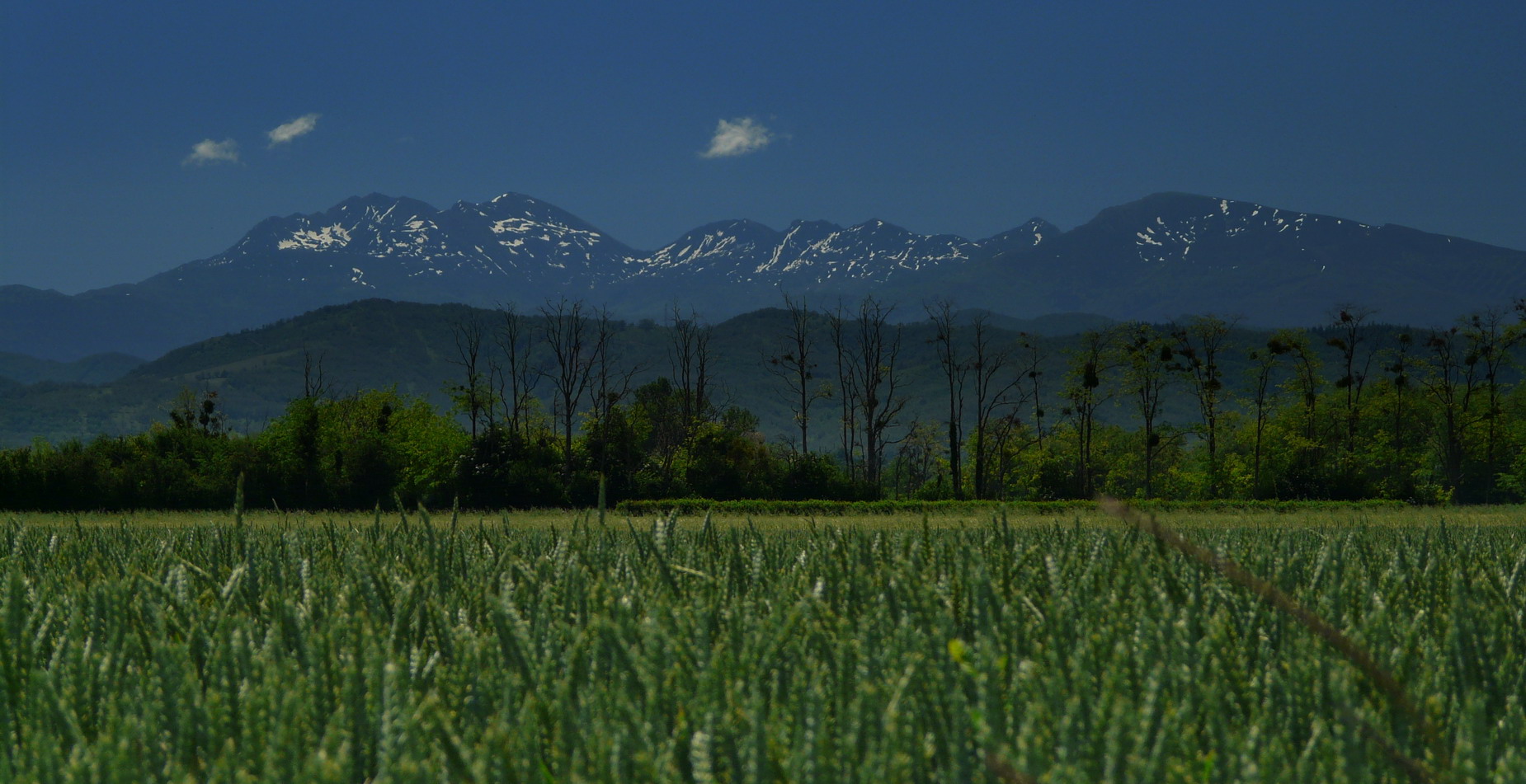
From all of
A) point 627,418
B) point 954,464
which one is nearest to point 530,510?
point 627,418

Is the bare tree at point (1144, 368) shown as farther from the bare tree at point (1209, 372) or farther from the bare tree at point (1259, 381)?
the bare tree at point (1259, 381)

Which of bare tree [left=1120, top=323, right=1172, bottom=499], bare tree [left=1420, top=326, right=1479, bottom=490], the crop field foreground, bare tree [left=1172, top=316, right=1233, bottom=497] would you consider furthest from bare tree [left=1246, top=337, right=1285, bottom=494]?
the crop field foreground

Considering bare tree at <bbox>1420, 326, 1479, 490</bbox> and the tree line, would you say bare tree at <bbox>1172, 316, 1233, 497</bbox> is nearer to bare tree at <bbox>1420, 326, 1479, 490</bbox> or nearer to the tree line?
the tree line

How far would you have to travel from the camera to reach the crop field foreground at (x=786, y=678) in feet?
2.93

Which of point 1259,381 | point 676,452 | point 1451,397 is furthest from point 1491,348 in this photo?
point 676,452

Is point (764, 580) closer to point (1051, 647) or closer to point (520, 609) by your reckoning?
point (520, 609)

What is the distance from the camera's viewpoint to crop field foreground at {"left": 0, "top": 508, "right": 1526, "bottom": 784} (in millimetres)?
894

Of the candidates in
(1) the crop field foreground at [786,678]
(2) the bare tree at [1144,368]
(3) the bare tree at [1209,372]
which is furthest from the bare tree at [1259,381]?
(1) the crop field foreground at [786,678]

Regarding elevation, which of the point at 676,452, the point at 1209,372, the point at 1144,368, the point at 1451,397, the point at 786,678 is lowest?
the point at 786,678

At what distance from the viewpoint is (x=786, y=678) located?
132 cm

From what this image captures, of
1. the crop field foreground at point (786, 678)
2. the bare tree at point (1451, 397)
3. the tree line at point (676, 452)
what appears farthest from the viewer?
the bare tree at point (1451, 397)

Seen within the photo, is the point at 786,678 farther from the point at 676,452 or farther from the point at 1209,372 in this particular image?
the point at 1209,372

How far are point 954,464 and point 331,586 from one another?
4032 centimetres

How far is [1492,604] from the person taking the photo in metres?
1.95
